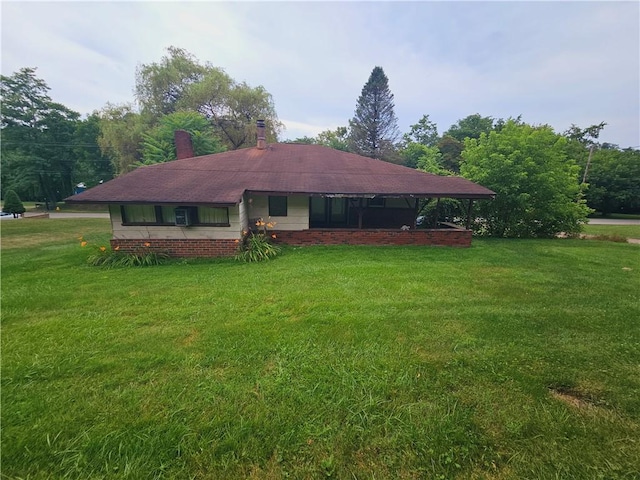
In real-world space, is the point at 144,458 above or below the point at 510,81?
below

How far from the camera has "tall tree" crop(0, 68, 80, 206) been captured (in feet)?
91.7

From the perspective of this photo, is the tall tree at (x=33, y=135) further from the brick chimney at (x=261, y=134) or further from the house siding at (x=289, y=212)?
the house siding at (x=289, y=212)

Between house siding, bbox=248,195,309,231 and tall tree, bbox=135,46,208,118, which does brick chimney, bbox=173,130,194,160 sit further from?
tall tree, bbox=135,46,208,118

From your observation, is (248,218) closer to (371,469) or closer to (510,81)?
(371,469)

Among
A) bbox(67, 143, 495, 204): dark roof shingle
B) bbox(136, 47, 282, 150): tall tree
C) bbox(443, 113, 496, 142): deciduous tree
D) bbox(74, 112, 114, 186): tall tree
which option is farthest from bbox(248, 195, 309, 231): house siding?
bbox(443, 113, 496, 142): deciduous tree

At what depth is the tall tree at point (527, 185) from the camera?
1150 centimetres

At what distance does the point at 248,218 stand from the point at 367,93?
36.9m

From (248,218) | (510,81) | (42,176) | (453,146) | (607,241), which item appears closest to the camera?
(248,218)

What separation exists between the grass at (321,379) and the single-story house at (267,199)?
260cm

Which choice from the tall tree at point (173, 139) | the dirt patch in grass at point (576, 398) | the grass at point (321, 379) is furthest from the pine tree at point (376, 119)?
the dirt patch in grass at point (576, 398)

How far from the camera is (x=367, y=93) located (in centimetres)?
3906

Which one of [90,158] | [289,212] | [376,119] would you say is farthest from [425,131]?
[90,158]

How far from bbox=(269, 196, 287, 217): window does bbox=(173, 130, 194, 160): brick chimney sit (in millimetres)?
6241

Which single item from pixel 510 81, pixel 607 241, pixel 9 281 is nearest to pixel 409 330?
pixel 9 281
